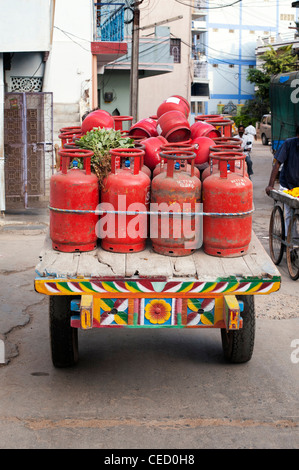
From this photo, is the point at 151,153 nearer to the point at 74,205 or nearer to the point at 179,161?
the point at 179,161

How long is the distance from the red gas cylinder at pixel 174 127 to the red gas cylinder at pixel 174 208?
4.01ft

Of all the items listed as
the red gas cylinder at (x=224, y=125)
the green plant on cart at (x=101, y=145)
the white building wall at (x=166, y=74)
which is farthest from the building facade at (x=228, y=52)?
the green plant on cart at (x=101, y=145)

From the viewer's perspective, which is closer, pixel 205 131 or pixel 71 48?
pixel 205 131

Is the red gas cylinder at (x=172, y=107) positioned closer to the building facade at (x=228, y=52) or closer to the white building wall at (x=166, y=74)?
the white building wall at (x=166, y=74)

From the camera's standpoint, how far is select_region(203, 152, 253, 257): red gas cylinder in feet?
15.0

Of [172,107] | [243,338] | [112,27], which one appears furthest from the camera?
[112,27]

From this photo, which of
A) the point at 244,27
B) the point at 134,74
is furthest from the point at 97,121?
the point at 244,27

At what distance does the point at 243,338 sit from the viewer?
500 centimetres

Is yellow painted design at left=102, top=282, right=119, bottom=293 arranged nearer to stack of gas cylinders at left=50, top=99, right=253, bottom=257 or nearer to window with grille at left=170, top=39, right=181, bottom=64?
stack of gas cylinders at left=50, top=99, right=253, bottom=257

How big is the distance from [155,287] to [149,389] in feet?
2.95

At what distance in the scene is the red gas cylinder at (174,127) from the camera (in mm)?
5883

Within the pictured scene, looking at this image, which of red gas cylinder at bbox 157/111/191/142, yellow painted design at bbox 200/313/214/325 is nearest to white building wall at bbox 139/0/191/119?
red gas cylinder at bbox 157/111/191/142

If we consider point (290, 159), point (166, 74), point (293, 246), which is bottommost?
point (293, 246)

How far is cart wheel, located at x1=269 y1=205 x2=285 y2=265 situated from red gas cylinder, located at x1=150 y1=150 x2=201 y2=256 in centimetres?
408
